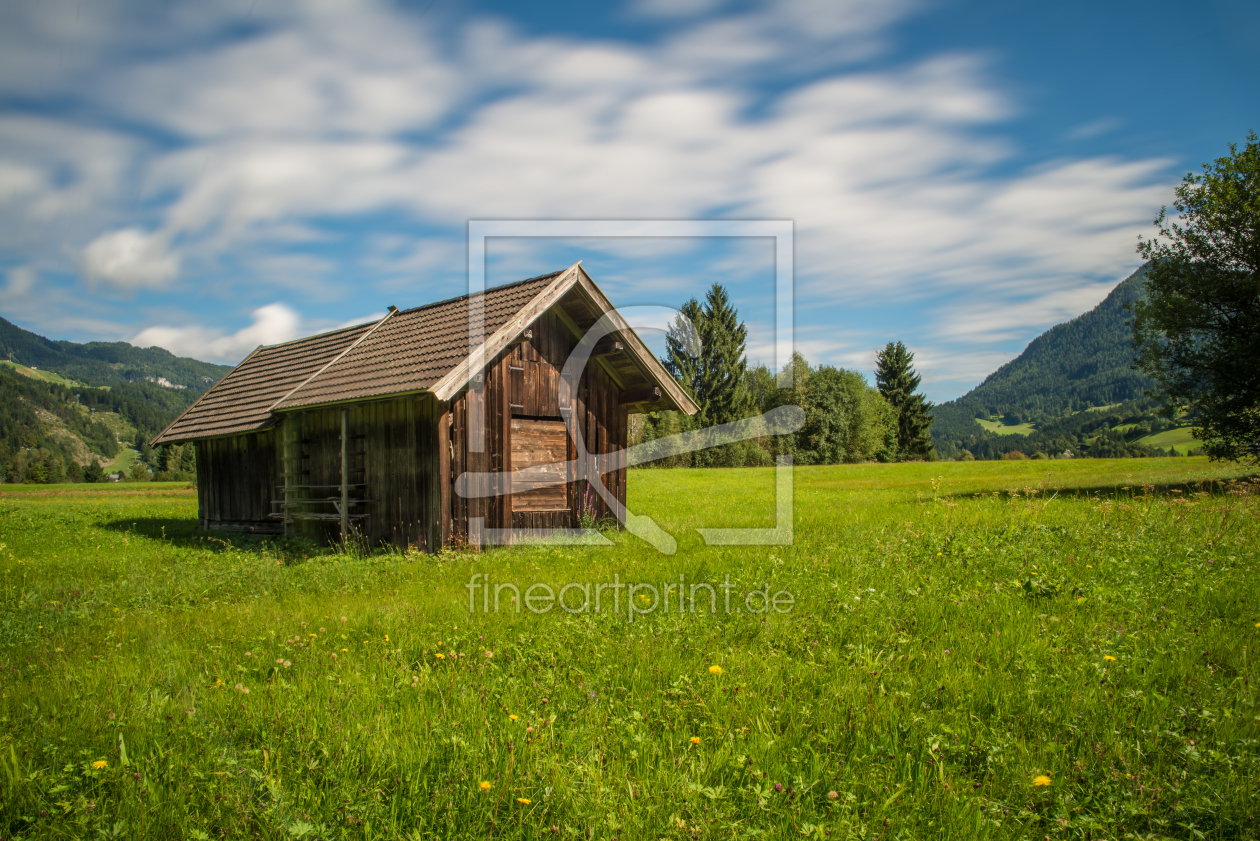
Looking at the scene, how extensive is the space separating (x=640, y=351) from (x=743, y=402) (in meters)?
45.1

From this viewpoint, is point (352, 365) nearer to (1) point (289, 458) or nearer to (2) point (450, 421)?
(1) point (289, 458)

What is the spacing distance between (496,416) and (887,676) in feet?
31.3

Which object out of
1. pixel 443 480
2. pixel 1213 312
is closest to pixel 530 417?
pixel 443 480

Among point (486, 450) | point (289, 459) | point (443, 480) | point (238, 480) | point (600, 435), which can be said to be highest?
point (600, 435)

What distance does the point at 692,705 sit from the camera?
443cm

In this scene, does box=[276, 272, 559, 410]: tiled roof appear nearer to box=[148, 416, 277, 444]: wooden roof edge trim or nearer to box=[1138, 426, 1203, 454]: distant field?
box=[148, 416, 277, 444]: wooden roof edge trim

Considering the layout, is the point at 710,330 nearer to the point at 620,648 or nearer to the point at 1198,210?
the point at 1198,210

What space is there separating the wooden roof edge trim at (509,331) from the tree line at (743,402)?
133 ft

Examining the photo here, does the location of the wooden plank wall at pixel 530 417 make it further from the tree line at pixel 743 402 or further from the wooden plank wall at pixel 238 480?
the tree line at pixel 743 402

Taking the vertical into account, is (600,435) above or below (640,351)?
below

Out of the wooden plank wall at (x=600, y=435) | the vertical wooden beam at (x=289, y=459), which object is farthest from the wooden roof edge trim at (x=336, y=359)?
the wooden plank wall at (x=600, y=435)

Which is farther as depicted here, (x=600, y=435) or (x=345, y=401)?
(x=600, y=435)

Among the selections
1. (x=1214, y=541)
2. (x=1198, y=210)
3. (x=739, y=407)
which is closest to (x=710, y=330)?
(x=739, y=407)

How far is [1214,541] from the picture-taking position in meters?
7.88
